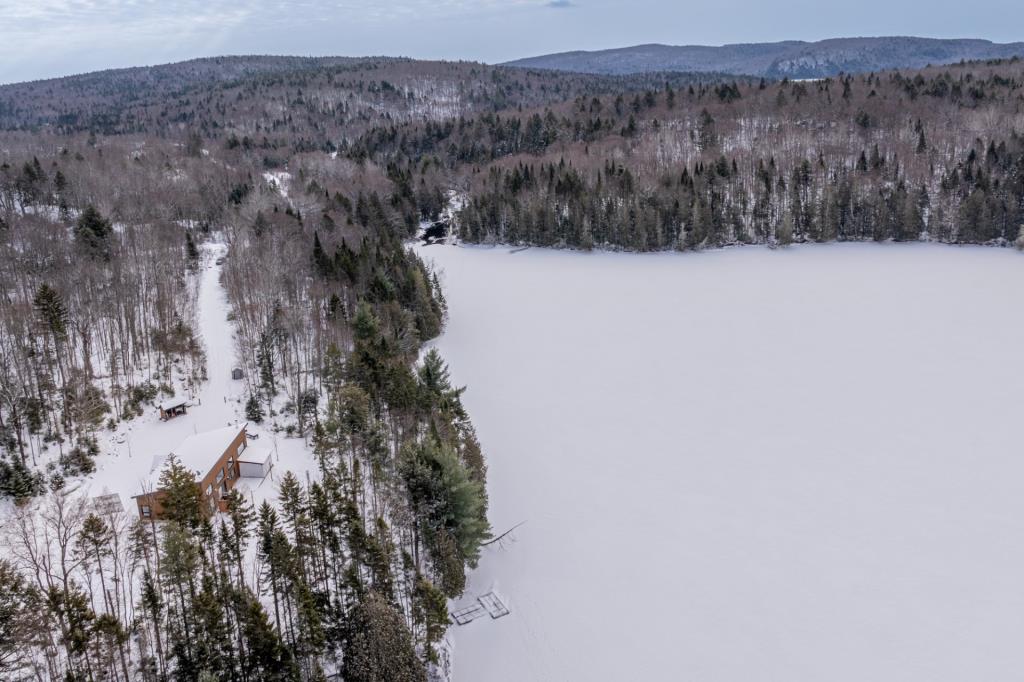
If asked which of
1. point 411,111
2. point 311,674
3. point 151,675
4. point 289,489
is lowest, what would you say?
point 311,674

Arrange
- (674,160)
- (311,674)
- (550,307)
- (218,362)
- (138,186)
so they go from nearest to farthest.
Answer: (311,674) → (218,362) → (550,307) → (138,186) → (674,160)

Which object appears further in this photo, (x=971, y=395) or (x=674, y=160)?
(x=674, y=160)

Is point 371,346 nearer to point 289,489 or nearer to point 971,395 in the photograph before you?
point 289,489

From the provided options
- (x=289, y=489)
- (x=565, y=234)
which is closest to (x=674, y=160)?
(x=565, y=234)

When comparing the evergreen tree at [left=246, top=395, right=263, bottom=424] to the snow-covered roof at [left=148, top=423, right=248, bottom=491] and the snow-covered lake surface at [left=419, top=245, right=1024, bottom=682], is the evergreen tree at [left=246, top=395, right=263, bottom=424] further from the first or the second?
the snow-covered lake surface at [left=419, top=245, right=1024, bottom=682]

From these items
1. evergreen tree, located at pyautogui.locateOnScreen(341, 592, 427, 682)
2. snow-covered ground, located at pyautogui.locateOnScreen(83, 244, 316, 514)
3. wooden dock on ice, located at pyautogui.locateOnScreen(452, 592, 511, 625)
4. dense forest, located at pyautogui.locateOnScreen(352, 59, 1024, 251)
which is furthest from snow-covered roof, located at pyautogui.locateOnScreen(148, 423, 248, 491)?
dense forest, located at pyautogui.locateOnScreen(352, 59, 1024, 251)

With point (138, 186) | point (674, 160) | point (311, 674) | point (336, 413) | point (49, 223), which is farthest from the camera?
point (674, 160)

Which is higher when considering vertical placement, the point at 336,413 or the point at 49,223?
the point at 49,223
